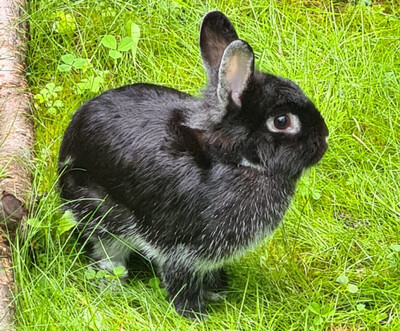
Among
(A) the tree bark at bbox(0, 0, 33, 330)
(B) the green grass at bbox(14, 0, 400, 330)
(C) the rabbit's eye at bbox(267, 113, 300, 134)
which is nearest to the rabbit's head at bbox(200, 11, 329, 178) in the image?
(C) the rabbit's eye at bbox(267, 113, 300, 134)

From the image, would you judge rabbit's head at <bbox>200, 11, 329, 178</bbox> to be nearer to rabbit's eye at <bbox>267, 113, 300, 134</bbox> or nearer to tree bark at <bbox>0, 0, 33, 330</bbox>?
rabbit's eye at <bbox>267, 113, 300, 134</bbox>

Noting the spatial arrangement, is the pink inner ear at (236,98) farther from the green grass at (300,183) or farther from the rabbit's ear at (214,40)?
the green grass at (300,183)

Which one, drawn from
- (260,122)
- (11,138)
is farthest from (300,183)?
(11,138)

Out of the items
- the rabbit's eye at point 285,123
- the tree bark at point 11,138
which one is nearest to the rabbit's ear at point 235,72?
the rabbit's eye at point 285,123

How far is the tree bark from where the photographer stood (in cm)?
388

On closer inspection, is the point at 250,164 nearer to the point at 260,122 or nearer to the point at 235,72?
the point at 260,122

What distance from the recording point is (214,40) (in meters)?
3.75

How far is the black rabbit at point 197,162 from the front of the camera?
359 centimetres

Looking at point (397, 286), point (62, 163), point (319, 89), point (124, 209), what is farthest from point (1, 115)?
point (397, 286)

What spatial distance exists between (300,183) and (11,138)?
1.46 meters

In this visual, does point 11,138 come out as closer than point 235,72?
No

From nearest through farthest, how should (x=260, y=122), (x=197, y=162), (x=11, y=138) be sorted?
(x=260, y=122) < (x=197, y=162) < (x=11, y=138)

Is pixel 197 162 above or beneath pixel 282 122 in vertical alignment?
beneath

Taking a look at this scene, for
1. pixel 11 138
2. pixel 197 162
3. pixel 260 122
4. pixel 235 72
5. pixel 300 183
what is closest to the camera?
pixel 235 72
